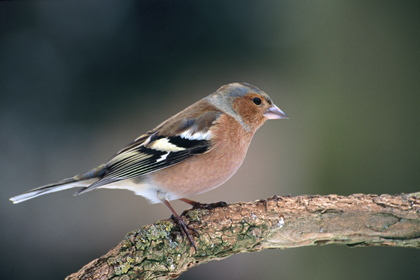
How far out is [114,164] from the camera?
2.39 metres

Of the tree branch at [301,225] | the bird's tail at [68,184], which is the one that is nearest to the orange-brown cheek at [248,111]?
the tree branch at [301,225]

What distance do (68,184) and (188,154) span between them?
2.10 feet

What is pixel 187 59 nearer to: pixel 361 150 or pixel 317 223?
pixel 361 150

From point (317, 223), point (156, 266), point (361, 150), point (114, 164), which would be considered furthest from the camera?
point (361, 150)

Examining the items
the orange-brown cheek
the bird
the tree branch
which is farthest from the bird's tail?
the orange-brown cheek

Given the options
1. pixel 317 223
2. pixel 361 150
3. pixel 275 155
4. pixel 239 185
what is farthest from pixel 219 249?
pixel 361 150

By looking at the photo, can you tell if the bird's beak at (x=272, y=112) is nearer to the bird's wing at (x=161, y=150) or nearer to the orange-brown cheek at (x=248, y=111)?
the orange-brown cheek at (x=248, y=111)

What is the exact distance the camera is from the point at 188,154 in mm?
2271

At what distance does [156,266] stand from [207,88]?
6.14 feet

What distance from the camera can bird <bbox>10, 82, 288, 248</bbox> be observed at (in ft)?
7.38

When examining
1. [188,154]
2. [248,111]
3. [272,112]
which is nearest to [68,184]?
[188,154]

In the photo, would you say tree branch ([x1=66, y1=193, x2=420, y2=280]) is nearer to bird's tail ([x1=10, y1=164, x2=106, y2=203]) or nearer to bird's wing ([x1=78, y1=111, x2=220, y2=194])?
bird's wing ([x1=78, y1=111, x2=220, y2=194])

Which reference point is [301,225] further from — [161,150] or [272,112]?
[161,150]

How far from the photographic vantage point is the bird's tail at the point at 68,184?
91.4 inches
